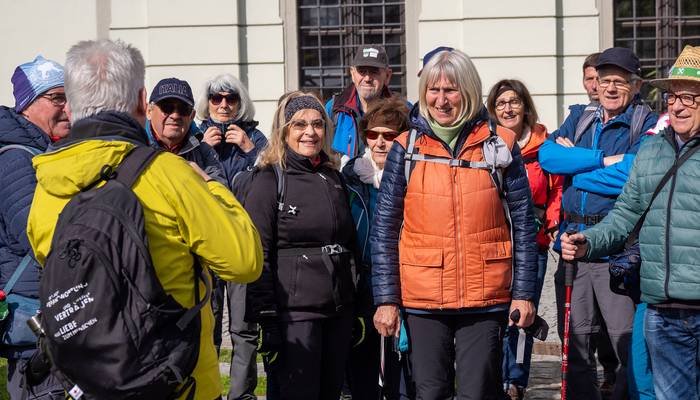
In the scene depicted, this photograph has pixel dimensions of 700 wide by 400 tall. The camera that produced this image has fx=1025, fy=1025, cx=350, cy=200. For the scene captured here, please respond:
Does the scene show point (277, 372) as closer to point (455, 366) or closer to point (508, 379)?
point (455, 366)

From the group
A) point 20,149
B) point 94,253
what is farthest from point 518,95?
point 94,253

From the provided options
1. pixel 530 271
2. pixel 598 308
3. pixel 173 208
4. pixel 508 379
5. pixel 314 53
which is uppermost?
pixel 314 53

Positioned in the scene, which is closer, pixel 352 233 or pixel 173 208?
pixel 173 208

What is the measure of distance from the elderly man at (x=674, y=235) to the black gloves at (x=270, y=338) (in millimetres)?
1457

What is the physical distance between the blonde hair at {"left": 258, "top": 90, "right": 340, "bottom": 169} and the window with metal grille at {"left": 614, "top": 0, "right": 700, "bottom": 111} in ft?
26.4

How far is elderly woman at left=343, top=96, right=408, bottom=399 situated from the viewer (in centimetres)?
525

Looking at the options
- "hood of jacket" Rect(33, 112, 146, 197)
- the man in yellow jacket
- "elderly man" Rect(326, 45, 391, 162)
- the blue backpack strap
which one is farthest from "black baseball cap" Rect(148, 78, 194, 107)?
"hood of jacket" Rect(33, 112, 146, 197)

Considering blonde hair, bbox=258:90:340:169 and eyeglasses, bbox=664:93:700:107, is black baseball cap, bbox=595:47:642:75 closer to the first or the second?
eyeglasses, bbox=664:93:700:107

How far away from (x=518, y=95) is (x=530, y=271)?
6.94 feet

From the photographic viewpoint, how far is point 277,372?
4.89 m

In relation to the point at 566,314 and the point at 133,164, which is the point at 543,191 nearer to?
the point at 566,314

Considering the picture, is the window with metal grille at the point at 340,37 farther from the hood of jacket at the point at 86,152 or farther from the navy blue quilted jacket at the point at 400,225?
the hood of jacket at the point at 86,152

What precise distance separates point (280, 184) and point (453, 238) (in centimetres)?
99

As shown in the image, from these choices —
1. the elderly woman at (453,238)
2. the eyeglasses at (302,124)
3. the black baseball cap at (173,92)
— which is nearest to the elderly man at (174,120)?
the black baseball cap at (173,92)
